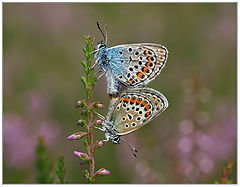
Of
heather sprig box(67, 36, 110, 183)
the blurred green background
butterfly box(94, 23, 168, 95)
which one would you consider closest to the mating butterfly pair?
butterfly box(94, 23, 168, 95)

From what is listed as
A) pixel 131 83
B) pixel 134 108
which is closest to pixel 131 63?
pixel 131 83

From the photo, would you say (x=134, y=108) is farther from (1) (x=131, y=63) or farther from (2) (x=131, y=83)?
(1) (x=131, y=63)

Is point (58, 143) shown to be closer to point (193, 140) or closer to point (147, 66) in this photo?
point (193, 140)

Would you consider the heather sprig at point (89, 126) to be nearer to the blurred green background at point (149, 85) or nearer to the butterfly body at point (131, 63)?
the butterfly body at point (131, 63)

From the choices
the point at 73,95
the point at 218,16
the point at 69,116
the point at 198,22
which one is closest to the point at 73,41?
the point at 73,95

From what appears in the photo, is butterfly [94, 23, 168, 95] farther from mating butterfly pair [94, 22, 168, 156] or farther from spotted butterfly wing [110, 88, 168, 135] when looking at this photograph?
spotted butterfly wing [110, 88, 168, 135]
